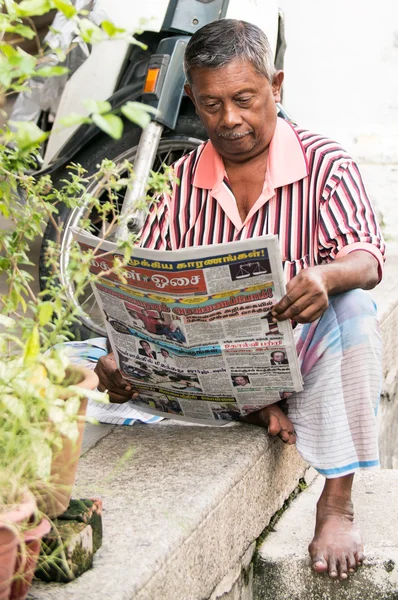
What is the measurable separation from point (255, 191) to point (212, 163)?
139 millimetres

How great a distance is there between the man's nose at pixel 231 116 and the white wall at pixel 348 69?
2.53 m

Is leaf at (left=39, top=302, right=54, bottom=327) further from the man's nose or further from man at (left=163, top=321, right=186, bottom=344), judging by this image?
the man's nose

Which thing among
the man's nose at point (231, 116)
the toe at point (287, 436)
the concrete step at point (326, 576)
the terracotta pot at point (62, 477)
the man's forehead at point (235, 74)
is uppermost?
the man's forehead at point (235, 74)

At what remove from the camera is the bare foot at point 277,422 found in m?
2.07

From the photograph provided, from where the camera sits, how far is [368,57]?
4.38 m

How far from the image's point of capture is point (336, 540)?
74.6 inches

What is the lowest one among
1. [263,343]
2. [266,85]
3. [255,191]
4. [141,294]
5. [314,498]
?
[314,498]

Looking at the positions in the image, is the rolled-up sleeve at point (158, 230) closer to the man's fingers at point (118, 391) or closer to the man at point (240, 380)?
the man's fingers at point (118, 391)

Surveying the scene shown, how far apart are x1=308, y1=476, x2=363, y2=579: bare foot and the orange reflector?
1.77 meters

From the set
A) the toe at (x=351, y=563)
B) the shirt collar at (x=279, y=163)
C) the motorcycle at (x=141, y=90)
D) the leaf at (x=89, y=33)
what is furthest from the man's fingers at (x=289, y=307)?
the motorcycle at (x=141, y=90)

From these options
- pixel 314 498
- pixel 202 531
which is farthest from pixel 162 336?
pixel 314 498

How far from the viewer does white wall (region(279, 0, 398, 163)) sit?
4348 millimetres

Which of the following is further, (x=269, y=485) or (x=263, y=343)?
(x=269, y=485)

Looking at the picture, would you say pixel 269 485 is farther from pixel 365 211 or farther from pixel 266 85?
pixel 266 85
